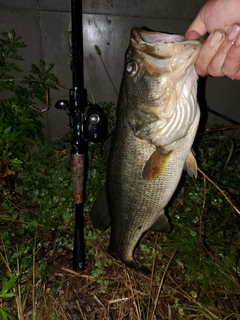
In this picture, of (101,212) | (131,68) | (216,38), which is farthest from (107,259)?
(216,38)

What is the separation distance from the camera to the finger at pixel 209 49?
1.74 meters

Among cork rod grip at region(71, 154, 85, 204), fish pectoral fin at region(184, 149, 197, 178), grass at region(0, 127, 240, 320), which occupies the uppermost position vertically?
fish pectoral fin at region(184, 149, 197, 178)

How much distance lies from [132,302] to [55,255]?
1.02m

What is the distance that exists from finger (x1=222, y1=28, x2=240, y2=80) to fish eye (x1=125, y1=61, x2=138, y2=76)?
0.63m

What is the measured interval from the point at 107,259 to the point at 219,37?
97.8 inches

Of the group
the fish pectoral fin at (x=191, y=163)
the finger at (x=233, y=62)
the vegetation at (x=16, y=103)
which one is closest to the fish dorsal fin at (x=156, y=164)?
the fish pectoral fin at (x=191, y=163)

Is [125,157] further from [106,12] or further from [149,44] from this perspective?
[106,12]

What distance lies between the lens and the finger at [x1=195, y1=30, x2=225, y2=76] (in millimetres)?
1736

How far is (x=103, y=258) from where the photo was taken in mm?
3080

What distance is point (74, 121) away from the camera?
96.7 inches

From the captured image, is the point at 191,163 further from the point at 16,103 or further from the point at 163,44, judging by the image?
the point at 16,103

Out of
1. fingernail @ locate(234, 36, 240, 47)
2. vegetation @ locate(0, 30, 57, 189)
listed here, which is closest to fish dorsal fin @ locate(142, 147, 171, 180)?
fingernail @ locate(234, 36, 240, 47)

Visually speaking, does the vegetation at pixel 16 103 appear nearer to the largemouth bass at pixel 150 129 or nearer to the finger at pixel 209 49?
the largemouth bass at pixel 150 129

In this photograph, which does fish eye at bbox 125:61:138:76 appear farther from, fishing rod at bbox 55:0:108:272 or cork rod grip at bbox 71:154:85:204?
cork rod grip at bbox 71:154:85:204
